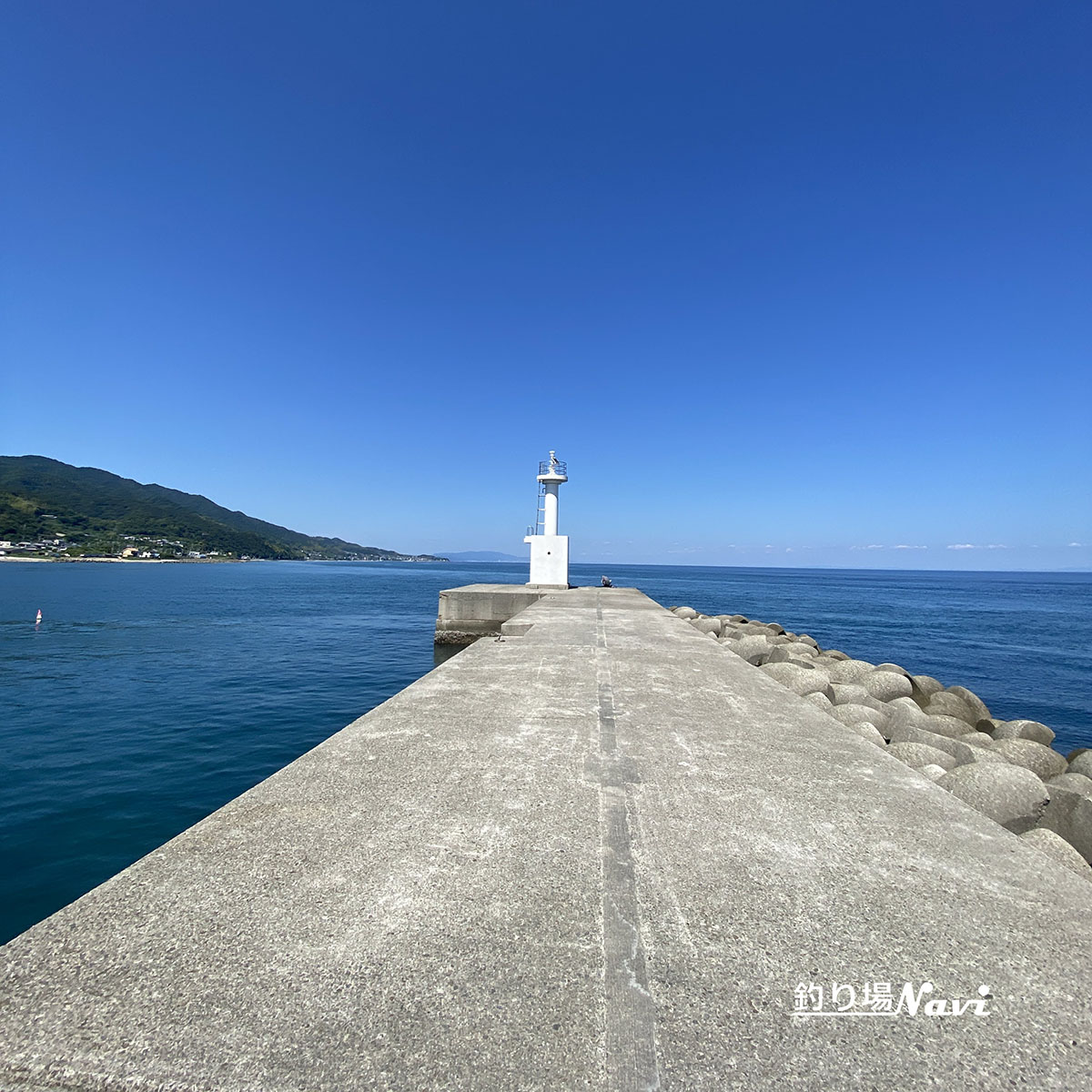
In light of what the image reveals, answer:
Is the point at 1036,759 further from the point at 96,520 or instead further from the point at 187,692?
the point at 96,520

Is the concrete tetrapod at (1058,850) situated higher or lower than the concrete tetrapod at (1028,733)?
higher

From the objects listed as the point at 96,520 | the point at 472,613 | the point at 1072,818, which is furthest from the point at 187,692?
the point at 96,520

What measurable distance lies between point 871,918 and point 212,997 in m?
2.68

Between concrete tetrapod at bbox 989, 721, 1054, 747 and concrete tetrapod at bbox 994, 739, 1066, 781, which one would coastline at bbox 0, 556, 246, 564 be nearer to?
concrete tetrapod at bbox 989, 721, 1054, 747

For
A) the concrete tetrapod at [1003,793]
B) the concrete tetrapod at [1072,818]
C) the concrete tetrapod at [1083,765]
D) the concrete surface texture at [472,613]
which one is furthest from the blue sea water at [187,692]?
the concrete tetrapod at [1072,818]

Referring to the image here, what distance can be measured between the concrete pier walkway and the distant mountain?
126 meters

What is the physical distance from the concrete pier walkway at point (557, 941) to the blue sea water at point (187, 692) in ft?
12.8

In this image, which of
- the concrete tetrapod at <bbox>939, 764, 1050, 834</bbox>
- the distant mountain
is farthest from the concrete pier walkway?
the distant mountain

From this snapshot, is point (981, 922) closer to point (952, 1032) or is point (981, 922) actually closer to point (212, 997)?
point (952, 1032)

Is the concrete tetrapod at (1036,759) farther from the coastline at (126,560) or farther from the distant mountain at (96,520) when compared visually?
the distant mountain at (96,520)

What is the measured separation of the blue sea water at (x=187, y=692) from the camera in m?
6.26

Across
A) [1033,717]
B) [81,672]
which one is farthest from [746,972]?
[81,672]

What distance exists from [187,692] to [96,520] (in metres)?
144

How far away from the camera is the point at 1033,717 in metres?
13.4
